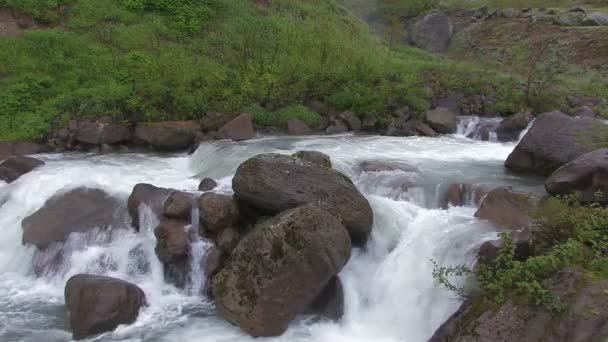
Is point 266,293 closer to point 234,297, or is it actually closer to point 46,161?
point 234,297

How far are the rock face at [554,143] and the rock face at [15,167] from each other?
12.0m

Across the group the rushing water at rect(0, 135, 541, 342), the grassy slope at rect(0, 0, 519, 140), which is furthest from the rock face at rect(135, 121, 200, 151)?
the rushing water at rect(0, 135, 541, 342)

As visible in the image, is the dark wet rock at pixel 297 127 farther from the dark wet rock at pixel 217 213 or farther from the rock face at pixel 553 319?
the rock face at pixel 553 319

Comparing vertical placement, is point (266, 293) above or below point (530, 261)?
below

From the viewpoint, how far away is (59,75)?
18859 mm

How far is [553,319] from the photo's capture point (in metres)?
6.49

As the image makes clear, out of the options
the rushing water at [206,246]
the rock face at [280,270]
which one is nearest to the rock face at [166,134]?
the rushing water at [206,246]

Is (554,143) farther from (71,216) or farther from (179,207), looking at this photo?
(71,216)

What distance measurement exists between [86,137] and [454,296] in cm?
1211

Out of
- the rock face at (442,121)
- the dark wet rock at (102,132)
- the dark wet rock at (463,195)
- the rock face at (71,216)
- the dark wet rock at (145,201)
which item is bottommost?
the rock face at (71,216)

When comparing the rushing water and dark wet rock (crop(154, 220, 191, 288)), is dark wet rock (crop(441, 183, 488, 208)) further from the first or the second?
dark wet rock (crop(154, 220, 191, 288))

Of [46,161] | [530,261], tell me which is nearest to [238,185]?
[530,261]

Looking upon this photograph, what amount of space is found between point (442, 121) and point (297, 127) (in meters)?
4.88

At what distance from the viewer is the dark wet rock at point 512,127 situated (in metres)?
17.1
